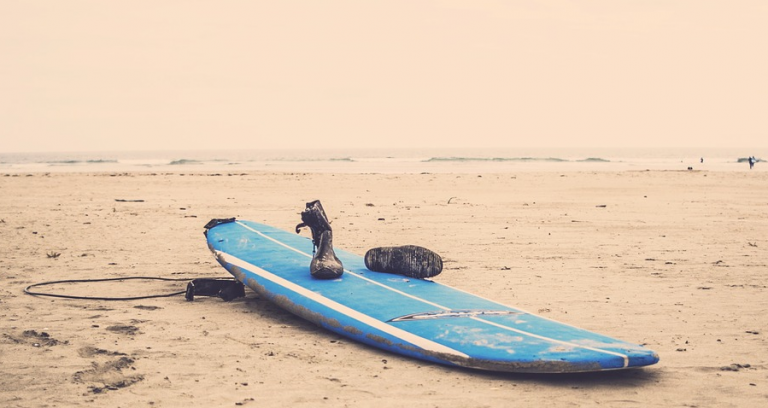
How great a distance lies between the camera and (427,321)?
4.14 metres

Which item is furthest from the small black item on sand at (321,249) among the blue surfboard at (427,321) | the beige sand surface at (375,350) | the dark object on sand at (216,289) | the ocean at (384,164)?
the ocean at (384,164)

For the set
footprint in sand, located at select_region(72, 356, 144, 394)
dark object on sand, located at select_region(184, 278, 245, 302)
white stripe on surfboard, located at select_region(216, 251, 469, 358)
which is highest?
white stripe on surfboard, located at select_region(216, 251, 469, 358)

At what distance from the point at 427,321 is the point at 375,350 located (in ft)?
1.15

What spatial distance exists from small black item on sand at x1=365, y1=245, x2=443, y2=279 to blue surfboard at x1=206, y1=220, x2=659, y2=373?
3.1 inches

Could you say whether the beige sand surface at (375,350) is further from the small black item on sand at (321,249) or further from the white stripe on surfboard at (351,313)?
the small black item on sand at (321,249)

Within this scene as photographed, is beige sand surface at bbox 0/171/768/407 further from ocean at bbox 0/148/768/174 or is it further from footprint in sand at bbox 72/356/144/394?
ocean at bbox 0/148/768/174

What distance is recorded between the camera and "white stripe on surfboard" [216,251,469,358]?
383 cm

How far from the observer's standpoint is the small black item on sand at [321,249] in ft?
16.8

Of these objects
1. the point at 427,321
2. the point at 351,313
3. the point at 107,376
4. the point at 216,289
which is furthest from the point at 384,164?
the point at 107,376

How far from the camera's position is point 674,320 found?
478 centimetres

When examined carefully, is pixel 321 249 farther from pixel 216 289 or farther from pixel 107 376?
pixel 107 376

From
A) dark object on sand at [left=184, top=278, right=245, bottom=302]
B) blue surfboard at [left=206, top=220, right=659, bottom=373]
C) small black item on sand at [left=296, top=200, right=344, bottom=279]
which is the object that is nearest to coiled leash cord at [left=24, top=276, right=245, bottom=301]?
dark object on sand at [left=184, top=278, right=245, bottom=302]

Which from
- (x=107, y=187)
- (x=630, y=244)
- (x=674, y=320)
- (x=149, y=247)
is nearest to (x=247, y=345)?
(x=674, y=320)

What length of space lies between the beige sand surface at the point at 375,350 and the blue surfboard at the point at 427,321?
0.10 metres
